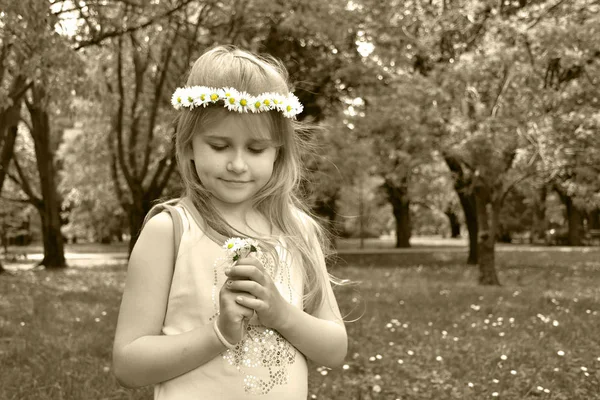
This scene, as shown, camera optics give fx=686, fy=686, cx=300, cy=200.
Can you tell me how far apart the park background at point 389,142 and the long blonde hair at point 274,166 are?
0.32 meters

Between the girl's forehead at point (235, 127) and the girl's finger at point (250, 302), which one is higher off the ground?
the girl's forehead at point (235, 127)

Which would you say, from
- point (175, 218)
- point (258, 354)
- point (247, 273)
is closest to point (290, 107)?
point (175, 218)

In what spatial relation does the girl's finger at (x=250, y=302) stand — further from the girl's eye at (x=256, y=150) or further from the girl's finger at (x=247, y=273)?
the girl's eye at (x=256, y=150)

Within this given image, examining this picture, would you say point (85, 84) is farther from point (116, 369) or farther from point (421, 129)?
point (421, 129)

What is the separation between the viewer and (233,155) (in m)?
1.85

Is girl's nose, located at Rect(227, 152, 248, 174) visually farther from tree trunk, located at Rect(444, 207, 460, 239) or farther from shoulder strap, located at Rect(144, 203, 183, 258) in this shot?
tree trunk, located at Rect(444, 207, 460, 239)

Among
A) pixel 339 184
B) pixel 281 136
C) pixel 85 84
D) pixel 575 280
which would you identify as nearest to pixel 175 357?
pixel 281 136

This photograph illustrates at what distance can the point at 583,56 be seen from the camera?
1153 cm

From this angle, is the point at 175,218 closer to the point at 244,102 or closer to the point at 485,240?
the point at 244,102

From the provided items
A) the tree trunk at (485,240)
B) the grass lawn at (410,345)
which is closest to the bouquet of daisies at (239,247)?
the grass lawn at (410,345)

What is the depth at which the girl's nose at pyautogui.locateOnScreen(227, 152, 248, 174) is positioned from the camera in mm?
1829

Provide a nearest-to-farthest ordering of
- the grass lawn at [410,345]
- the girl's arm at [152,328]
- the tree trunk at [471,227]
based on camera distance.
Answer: the girl's arm at [152,328] < the grass lawn at [410,345] < the tree trunk at [471,227]

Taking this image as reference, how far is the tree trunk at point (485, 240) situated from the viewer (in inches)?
522

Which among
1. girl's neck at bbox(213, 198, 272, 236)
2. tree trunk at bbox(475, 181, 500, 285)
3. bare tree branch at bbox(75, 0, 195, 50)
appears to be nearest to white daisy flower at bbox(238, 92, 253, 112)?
girl's neck at bbox(213, 198, 272, 236)
